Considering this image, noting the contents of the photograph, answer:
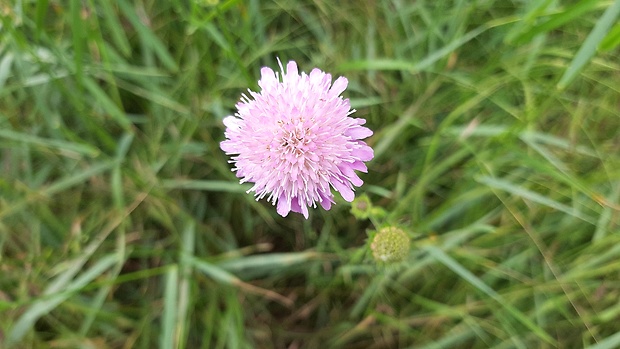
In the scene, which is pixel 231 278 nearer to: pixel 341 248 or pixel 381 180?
pixel 341 248

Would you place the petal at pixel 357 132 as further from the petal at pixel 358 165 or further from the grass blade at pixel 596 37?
the grass blade at pixel 596 37

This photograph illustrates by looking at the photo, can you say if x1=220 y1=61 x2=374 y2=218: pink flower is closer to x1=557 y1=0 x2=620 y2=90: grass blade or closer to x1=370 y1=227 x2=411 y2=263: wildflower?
x1=370 y1=227 x2=411 y2=263: wildflower

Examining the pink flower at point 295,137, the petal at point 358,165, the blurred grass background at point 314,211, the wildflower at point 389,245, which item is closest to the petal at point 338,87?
the pink flower at point 295,137

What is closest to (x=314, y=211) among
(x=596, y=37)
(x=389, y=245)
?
(x=389, y=245)

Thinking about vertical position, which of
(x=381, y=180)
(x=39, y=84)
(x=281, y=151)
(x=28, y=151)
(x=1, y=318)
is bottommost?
(x=281, y=151)

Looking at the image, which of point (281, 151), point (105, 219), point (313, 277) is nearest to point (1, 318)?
point (105, 219)

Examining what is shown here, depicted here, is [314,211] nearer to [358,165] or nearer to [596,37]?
[358,165]

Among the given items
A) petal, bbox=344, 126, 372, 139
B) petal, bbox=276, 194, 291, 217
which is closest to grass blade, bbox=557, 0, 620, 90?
petal, bbox=344, 126, 372, 139
